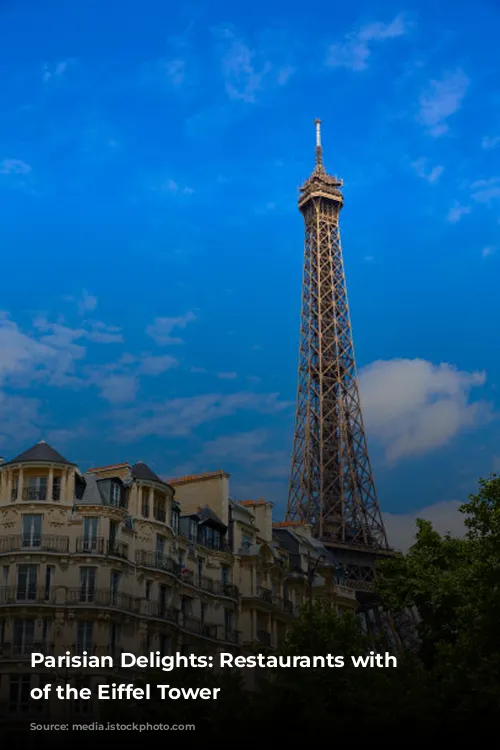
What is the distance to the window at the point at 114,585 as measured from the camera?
176 feet

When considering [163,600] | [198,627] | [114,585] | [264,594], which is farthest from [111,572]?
[264,594]

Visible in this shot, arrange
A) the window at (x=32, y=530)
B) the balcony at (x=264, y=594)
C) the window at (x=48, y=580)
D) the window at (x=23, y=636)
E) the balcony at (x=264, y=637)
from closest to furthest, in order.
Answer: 1. the window at (x=23, y=636)
2. the window at (x=48, y=580)
3. the window at (x=32, y=530)
4. the balcony at (x=264, y=637)
5. the balcony at (x=264, y=594)

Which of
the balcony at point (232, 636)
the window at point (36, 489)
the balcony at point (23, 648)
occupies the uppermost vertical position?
the window at point (36, 489)

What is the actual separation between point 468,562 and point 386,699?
26.1 metres

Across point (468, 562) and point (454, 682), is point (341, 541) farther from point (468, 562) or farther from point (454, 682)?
point (454, 682)

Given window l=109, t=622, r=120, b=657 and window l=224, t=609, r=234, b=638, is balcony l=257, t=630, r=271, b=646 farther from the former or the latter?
window l=109, t=622, r=120, b=657

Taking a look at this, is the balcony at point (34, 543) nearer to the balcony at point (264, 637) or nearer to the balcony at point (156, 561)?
the balcony at point (156, 561)

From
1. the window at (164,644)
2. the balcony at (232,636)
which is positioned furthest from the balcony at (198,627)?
the window at (164,644)

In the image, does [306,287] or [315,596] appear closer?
[315,596]

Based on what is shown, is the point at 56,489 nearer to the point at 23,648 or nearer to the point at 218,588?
the point at 23,648

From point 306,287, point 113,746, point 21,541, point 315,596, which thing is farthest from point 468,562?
point 306,287

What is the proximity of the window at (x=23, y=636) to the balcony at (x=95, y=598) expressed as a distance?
1.98m

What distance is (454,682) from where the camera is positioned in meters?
46.1

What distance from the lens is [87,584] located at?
2100 inches
